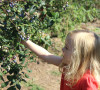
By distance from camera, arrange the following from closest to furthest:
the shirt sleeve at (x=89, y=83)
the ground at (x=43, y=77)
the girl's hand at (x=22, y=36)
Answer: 1. the shirt sleeve at (x=89, y=83)
2. the girl's hand at (x=22, y=36)
3. the ground at (x=43, y=77)

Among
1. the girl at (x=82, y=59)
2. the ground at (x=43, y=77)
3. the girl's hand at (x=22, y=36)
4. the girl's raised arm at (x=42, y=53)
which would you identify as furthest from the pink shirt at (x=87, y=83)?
the ground at (x=43, y=77)

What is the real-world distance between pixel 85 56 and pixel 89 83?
7.2 inches

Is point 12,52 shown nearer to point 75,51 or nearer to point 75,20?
point 75,51

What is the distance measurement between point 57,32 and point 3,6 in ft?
8.66

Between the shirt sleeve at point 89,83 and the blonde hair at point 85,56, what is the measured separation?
0.05 meters

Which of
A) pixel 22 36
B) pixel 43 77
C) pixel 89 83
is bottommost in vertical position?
pixel 43 77

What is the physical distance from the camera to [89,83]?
1.36 meters

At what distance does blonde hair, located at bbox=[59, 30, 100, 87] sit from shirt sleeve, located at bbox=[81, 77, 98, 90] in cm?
5

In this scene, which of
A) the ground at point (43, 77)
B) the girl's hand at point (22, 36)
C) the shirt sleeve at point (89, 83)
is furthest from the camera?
the ground at point (43, 77)

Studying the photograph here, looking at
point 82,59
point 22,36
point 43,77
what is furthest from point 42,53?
point 43,77

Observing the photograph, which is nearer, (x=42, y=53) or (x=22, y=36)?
(x=22, y=36)

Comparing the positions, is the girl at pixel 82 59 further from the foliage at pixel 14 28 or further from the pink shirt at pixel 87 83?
the foliage at pixel 14 28

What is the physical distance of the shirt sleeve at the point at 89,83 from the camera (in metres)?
1.35

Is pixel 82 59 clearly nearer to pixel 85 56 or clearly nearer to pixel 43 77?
pixel 85 56
